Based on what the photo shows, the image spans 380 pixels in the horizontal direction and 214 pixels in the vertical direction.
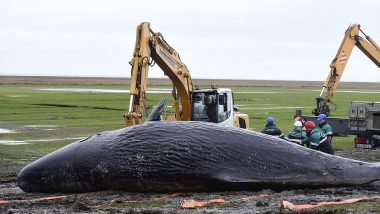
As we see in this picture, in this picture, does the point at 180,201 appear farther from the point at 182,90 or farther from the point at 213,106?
the point at 182,90

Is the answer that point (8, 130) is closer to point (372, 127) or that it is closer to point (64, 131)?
point (64, 131)

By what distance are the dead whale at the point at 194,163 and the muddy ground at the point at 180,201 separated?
151mm

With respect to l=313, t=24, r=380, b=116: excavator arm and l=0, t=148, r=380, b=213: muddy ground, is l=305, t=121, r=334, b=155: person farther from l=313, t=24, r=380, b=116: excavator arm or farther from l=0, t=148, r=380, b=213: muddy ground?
l=313, t=24, r=380, b=116: excavator arm

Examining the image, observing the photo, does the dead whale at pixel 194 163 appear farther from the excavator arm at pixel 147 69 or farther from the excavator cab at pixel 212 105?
the excavator cab at pixel 212 105

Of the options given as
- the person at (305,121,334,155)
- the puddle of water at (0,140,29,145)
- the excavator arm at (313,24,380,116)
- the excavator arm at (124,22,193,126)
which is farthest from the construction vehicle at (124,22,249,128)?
the excavator arm at (313,24,380,116)

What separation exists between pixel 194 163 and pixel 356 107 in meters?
19.8

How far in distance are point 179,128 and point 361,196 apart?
3236mm

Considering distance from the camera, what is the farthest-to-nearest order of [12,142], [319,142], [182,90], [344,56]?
[344,56] → [12,142] → [182,90] → [319,142]

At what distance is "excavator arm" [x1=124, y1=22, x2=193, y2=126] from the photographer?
25.0 meters

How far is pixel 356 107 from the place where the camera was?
3041 centimetres

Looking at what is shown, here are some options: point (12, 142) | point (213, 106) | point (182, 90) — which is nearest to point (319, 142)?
point (213, 106)

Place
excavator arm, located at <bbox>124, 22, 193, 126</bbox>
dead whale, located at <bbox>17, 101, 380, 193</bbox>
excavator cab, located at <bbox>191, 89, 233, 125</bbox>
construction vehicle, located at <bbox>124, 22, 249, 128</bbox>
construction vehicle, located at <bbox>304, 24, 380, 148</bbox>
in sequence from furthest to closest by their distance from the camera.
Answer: construction vehicle, located at <bbox>304, 24, 380, 148</bbox> < excavator cab, located at <bbox>191, 89, 233, 125</bbox> < construction vehicle, located at <bbox>124, 22, 249, 128</bbox> < excavator arm, located at <bbox>124, 22, 193, 126</bbox> < dead whale, located at <bbox>17, 101, 380, 193</bbox>

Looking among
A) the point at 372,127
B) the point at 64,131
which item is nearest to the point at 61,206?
the point at 372,127

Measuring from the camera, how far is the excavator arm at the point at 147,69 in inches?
984
